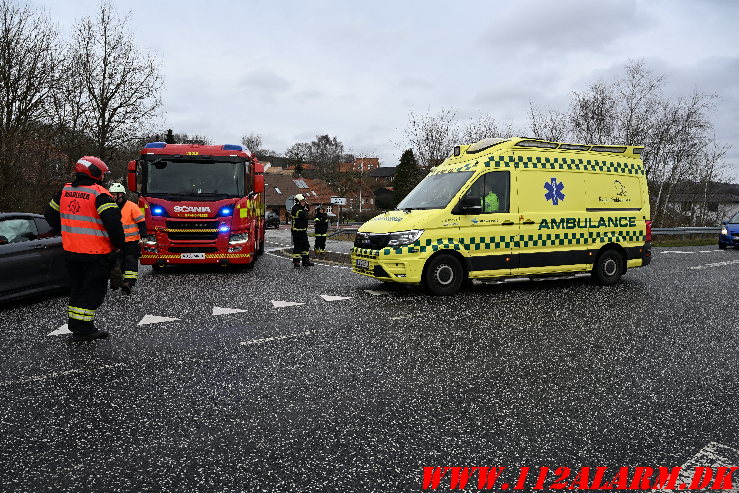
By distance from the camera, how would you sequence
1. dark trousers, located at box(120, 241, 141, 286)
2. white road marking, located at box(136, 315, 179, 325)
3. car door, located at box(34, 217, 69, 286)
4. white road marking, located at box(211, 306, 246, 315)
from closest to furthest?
1. dark trousers, located at box(120, 241, 141, 286)
2. white road marking, located at box(136, 315, 179, 325)
3. white road marking, located at box(211, 306, 246, 315)
4. car door, located at box(34, 217, 69, 286)

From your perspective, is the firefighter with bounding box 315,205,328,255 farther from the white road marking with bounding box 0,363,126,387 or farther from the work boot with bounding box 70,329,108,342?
the white road marking with bounding box 0,363,126,387

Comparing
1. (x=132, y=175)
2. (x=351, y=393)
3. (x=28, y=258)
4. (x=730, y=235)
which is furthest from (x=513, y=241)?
(x=730, y=235)

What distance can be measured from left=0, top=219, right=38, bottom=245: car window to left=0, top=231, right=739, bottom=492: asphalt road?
101cm

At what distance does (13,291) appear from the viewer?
7.38 m

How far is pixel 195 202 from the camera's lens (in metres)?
11.4

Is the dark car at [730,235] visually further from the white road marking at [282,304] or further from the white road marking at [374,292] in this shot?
the white road marking at [282,304]

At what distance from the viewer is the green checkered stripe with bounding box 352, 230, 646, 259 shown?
8281 mm

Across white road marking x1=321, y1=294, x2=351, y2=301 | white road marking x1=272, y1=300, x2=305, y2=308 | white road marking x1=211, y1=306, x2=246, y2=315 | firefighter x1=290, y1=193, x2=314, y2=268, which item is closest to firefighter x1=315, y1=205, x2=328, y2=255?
firefighter x1=290, y1=193, x2=314, y2=268

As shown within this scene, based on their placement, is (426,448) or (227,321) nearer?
(426,448)

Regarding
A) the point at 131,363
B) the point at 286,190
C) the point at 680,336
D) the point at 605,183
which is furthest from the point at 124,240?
the point at 286,190

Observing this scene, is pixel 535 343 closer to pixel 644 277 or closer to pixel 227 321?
pixel 227 321

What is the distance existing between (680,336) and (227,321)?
5212 mm

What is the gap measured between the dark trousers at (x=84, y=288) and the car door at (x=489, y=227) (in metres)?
5.25

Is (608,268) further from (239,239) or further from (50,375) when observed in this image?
(50,375)
